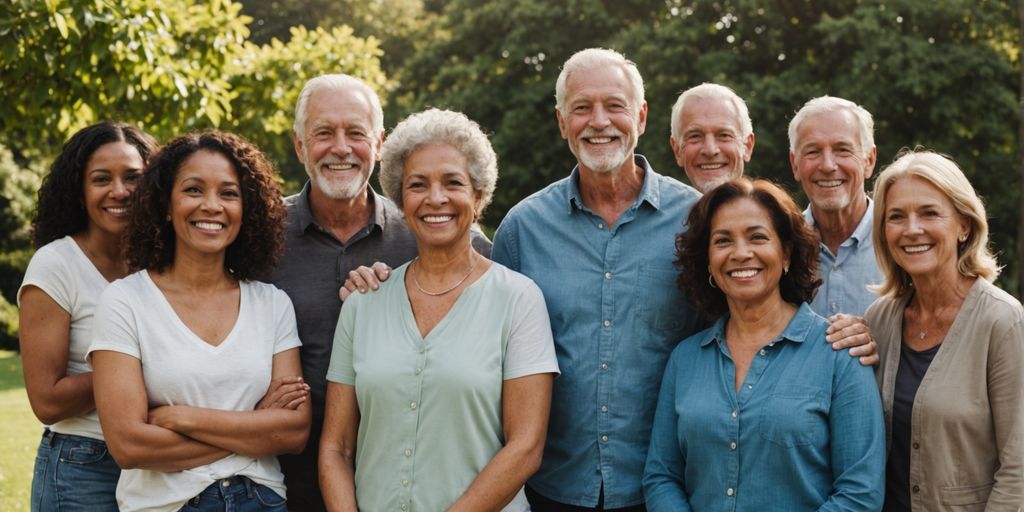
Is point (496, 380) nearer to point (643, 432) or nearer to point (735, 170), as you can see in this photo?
point (643, 432)

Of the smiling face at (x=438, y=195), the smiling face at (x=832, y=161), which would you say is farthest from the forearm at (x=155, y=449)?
the smiling face at (x=832, y=161)

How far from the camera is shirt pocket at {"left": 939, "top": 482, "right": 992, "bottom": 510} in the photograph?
3695mm

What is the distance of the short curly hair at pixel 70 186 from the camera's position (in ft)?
14.6

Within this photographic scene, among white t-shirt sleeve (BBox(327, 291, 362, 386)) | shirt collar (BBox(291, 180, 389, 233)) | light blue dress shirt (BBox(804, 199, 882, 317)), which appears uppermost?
shirt collar (BBox(291, 180, 389, 233))

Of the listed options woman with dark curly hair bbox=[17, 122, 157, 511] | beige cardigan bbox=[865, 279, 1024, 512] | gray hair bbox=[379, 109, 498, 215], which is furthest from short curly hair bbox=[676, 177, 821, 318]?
woman with dark curly hair bbox=[17, 122, 157, 511]

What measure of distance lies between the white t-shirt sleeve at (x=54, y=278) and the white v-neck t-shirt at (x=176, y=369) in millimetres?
426

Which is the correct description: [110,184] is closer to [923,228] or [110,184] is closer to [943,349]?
[923,228]

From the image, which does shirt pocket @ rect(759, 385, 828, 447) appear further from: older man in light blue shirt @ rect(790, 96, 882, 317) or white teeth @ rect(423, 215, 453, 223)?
white teeth @ rect(423, 215, 453, 223)

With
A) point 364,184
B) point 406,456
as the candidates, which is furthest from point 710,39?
point 406,456

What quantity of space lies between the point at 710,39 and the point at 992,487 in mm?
17519

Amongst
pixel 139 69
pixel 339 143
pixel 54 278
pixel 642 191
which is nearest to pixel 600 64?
pixel 642 191

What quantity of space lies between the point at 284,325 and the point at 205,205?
59cm

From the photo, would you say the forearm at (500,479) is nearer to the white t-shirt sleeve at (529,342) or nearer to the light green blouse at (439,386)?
the light green blouse at (439,386)

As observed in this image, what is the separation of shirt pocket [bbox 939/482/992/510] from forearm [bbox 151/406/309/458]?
8.22ft
